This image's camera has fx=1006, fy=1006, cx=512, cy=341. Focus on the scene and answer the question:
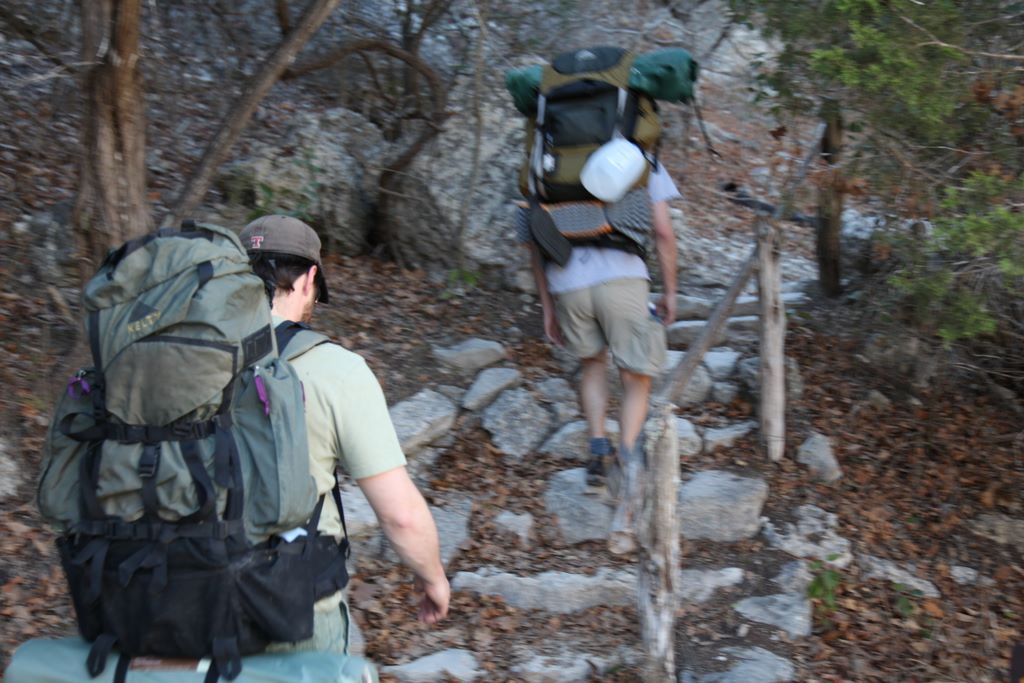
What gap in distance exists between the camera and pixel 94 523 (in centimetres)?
224

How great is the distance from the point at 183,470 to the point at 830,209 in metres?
5.52

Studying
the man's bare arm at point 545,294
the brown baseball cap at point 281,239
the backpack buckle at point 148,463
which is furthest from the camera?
the man's bare arm at point 545,294

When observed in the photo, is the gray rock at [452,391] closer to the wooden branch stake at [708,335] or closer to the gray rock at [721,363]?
the wooden branch stake at [708,335]

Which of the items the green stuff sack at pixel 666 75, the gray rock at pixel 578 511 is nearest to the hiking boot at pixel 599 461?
the gray rock at pixel 578 511

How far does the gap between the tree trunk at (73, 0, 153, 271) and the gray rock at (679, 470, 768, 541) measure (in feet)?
10.6

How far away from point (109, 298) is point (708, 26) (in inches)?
289

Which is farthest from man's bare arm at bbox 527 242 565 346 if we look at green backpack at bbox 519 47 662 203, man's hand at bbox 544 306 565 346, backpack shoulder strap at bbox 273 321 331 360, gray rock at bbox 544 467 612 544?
backpack shoulder strap at bbox 273 321 331 360

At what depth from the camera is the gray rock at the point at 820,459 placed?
6.09 metres

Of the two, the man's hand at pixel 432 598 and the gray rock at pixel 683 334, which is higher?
the man's hand at pixel 432 598

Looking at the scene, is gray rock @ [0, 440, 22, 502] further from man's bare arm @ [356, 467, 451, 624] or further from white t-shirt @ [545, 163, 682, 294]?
man's bare arm @ [356, 467, 451, 624]

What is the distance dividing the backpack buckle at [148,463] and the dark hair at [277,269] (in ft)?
2.07

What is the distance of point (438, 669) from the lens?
14.8 ft

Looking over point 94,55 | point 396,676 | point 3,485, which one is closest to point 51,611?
point 3,485

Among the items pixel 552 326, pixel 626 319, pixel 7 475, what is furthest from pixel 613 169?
pixel 7 475
